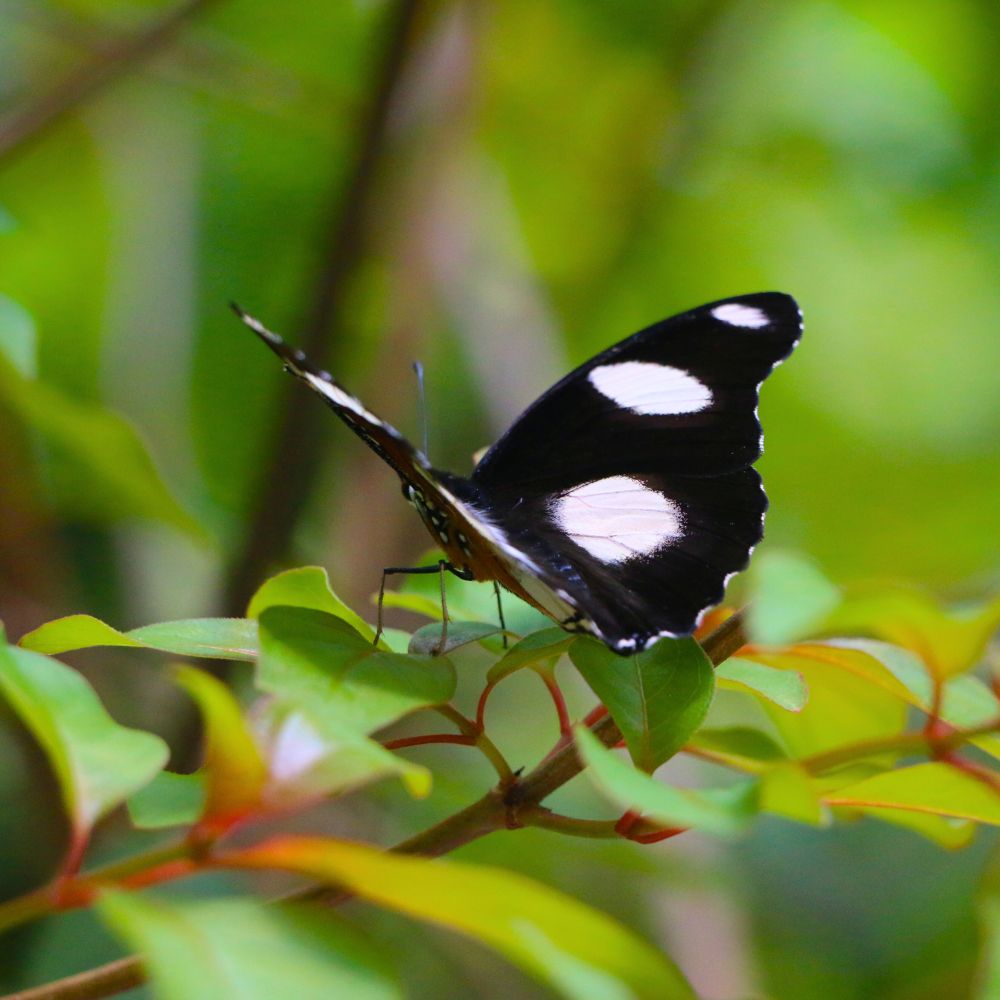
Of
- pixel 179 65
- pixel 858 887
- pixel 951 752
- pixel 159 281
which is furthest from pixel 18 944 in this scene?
pixel 858 887

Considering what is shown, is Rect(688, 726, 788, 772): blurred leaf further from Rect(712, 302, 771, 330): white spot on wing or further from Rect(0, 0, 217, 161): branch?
Rect(0, 0, 217, 161): branch

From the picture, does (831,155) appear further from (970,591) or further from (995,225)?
(970,591)

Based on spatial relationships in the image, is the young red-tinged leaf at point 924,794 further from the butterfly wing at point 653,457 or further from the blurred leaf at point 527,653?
the butterfly wing at point 653,457

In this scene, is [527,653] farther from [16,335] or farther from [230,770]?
[16,335]

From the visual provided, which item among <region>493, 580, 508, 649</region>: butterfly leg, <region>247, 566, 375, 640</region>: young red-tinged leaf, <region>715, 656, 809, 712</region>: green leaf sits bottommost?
<region>493, 580, 508, 649</region>: butterfly leg

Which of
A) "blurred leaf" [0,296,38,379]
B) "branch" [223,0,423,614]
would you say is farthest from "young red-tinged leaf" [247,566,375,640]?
"branch" [223,0,423,614]

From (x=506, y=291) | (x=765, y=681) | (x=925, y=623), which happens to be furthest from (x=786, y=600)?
(x=506, y=291)

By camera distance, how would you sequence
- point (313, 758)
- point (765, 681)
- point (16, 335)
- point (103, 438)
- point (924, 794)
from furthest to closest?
point (103, 438), point (16, 335), point (765, 681), point (924, 794), point (313, 758)
